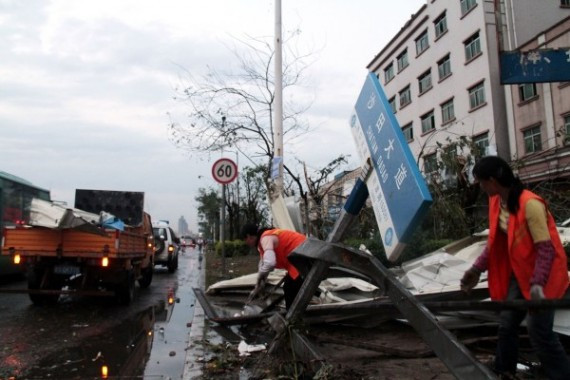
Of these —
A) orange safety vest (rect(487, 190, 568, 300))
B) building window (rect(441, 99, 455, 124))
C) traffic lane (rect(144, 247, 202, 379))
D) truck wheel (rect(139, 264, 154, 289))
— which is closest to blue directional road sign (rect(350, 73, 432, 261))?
orange safety vest (rect(487, 190, 568, 300))

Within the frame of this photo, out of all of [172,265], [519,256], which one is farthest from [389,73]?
[519,256]

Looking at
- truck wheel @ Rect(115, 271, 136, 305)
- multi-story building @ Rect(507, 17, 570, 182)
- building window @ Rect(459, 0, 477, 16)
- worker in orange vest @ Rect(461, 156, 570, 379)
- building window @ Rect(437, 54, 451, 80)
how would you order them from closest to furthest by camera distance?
worker in orange vest @ Rect(461, 156, 570, 379), truck wheel @ Rect(115, 271, 136, 305), multi-story building @ Rect(507, 17, 570, 182), building window @ Rect(459, 0, 477, 16), building window @ Rect(437, 54, 451, 80)

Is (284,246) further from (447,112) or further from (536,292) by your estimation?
(447,112)

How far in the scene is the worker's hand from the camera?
104 inches

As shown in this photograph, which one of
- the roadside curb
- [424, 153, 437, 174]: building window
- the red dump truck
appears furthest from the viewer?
[424, 153, 437, 174]: building window

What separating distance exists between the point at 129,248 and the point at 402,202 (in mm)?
6878

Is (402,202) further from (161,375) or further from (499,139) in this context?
(499,139)

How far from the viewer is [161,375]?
4.49 meters

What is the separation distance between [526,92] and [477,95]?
337 cm

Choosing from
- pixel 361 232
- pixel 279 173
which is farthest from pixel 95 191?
pixel 361 232

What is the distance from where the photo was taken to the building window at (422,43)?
33100 millimetres

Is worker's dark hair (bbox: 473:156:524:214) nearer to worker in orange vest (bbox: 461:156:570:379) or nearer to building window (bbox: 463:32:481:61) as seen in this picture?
worker in orange vest (bbox: 461:156:570:379)

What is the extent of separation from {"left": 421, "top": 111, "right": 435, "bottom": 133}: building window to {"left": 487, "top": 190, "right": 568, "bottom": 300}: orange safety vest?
30.3 m

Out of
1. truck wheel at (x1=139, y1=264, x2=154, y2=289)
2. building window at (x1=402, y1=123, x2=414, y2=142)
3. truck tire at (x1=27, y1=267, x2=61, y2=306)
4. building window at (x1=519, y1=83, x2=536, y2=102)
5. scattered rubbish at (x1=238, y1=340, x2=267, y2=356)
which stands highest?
building window at (x1=402, y1=123, x2=414, y2=142)
